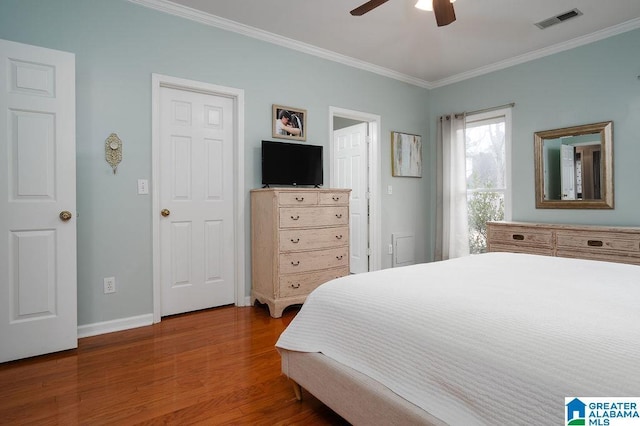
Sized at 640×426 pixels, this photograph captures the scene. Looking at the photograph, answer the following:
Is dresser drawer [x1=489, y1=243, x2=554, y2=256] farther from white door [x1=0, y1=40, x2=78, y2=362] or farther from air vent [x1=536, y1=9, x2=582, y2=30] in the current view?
white door [x1=0, y1=40, x2=78, y2=362]

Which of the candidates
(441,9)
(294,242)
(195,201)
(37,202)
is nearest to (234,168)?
(195,201)

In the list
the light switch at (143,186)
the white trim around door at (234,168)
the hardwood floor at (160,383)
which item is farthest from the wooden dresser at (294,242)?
the light switch at (143,186)

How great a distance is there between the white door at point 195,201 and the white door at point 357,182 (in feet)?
6.07

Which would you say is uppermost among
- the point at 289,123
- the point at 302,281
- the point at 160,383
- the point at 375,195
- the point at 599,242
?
the point at 289,123

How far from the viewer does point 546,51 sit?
3.92m

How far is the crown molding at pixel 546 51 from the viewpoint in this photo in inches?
134

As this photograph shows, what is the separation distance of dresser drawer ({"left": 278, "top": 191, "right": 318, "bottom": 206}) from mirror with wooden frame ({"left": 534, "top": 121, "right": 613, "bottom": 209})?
2.64m

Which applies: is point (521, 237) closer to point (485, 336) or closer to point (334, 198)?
point (334, 198)

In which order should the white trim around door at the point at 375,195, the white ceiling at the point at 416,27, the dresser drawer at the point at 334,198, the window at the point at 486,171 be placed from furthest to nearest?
the white trim around door at the point at 375,195, the window at the point at 486,171, the dresser drawer at the point at 334,198, the white ceiling at the point at 416,27

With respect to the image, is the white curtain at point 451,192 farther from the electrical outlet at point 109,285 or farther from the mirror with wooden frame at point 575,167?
the electrical outlet at point 109,285

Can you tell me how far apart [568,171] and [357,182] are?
2.39 metres

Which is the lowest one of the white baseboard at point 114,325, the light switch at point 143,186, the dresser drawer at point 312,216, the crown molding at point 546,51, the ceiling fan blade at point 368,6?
the white baseboard at point 114,325

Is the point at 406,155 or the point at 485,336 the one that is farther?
the point at 406,155

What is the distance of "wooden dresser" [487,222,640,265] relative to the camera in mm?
3084
